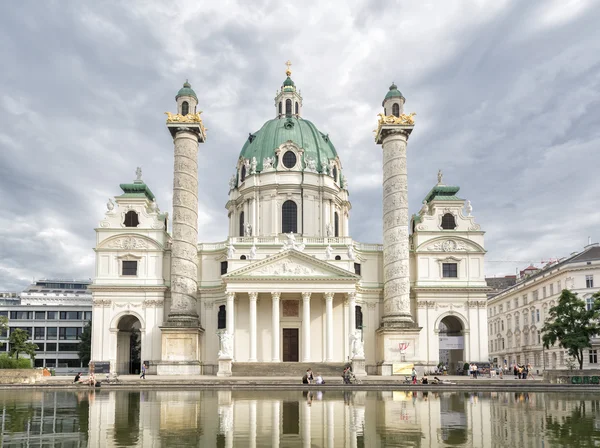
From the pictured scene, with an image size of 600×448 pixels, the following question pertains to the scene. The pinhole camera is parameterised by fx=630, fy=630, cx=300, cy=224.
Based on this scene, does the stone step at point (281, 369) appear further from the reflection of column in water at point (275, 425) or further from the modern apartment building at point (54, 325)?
the modern apartment building at point (54, 325)

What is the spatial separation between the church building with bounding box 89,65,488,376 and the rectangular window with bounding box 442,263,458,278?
0.10 meters

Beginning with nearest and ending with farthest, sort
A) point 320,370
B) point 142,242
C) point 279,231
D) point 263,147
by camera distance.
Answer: point 320,370, point 142,242, point 279,231, point 263,147

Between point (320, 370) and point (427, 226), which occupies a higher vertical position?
point (427, 226)

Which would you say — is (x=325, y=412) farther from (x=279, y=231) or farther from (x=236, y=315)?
(x=279, y=231)

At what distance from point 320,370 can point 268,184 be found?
23518 mm

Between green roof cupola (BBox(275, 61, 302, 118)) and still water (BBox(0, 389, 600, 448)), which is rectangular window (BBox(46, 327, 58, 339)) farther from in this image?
still water (BBox(0, 389, 600, 448))

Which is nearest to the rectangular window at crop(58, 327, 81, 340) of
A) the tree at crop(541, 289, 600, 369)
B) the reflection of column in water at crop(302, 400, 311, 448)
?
the tree at crop(541, 289, 600, 369)

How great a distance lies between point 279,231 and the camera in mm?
66312

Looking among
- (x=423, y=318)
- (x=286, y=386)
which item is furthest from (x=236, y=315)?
(x=286, y=386)

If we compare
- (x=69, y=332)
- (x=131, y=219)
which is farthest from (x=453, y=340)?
(x=69, y=332)

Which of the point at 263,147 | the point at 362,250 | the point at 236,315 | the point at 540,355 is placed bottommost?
the point at 540,355

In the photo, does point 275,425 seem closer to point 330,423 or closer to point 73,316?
point 330,423

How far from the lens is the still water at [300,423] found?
1445 centimetres

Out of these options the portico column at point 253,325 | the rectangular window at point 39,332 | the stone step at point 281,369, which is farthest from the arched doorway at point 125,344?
the rectangular window at point 39,332
